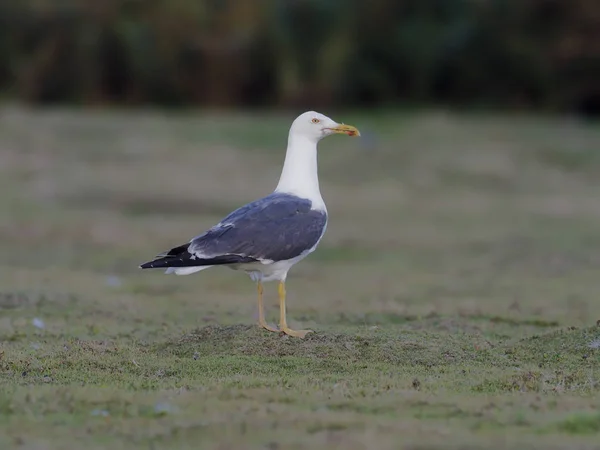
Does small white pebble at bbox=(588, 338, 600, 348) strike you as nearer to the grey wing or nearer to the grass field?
the grass field

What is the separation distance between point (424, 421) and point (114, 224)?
50.1ft

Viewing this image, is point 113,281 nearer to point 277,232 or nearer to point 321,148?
point 277,232

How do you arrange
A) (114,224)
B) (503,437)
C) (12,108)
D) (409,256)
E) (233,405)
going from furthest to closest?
(12,108) → (114,224) → (409,256) → (233,405) → (503,437)

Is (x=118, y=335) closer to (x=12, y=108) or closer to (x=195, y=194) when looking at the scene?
(x=195, y=194)

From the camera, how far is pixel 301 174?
10.4m

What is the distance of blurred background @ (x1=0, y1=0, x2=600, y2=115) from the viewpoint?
40062 millimetres

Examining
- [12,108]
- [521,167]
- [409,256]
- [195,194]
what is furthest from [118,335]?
[12,108]

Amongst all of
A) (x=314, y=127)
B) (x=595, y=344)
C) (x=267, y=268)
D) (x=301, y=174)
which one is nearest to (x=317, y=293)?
(x=314, y=127)

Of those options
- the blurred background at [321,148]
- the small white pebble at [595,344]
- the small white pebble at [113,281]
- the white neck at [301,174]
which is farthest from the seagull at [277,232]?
the small white pebble at [113,281]

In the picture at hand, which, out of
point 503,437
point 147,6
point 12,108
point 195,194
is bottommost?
point 503,437

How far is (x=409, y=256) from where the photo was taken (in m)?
19.5

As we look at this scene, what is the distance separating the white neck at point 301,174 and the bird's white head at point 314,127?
0.36ft

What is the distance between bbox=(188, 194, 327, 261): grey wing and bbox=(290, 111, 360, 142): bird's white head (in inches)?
27.2

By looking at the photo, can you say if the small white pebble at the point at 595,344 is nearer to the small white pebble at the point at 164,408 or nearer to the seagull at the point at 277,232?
the seagull at the point at 277,232
